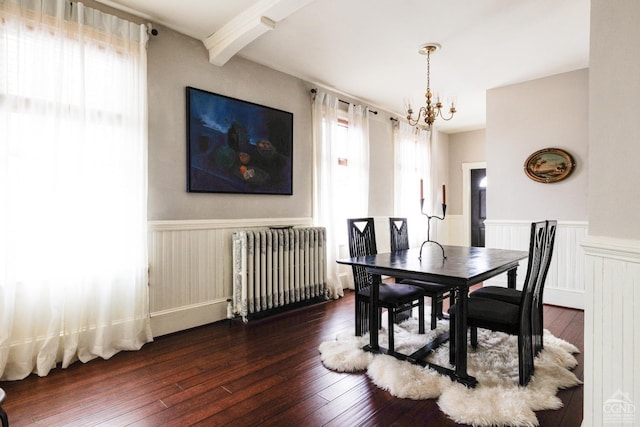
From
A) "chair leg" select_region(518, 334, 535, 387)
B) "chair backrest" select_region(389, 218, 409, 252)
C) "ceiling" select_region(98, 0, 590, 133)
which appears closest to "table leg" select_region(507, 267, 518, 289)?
"chair leg" select_region(518, 334, 535, 387)

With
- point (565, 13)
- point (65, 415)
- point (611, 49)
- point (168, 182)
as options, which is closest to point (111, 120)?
point (168, 182)

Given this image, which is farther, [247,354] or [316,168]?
[316,168]

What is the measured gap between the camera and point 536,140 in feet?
13.9

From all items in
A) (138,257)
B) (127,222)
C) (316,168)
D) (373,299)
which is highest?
(316,168)

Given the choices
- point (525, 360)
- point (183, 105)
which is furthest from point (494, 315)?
point (183, 105)

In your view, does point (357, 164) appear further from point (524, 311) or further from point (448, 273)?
point (524, 311)

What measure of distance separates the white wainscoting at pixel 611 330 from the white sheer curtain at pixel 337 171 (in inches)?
123

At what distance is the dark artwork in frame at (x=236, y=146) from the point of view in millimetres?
3193

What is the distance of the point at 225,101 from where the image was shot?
339 cm

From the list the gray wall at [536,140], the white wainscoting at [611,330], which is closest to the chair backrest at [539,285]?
the white wainscoting at [611,330]

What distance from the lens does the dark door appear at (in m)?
6.70

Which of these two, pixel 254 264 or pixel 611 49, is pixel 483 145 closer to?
pixel 254 264

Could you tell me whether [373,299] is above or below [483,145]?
below

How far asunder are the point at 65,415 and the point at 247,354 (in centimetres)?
113
